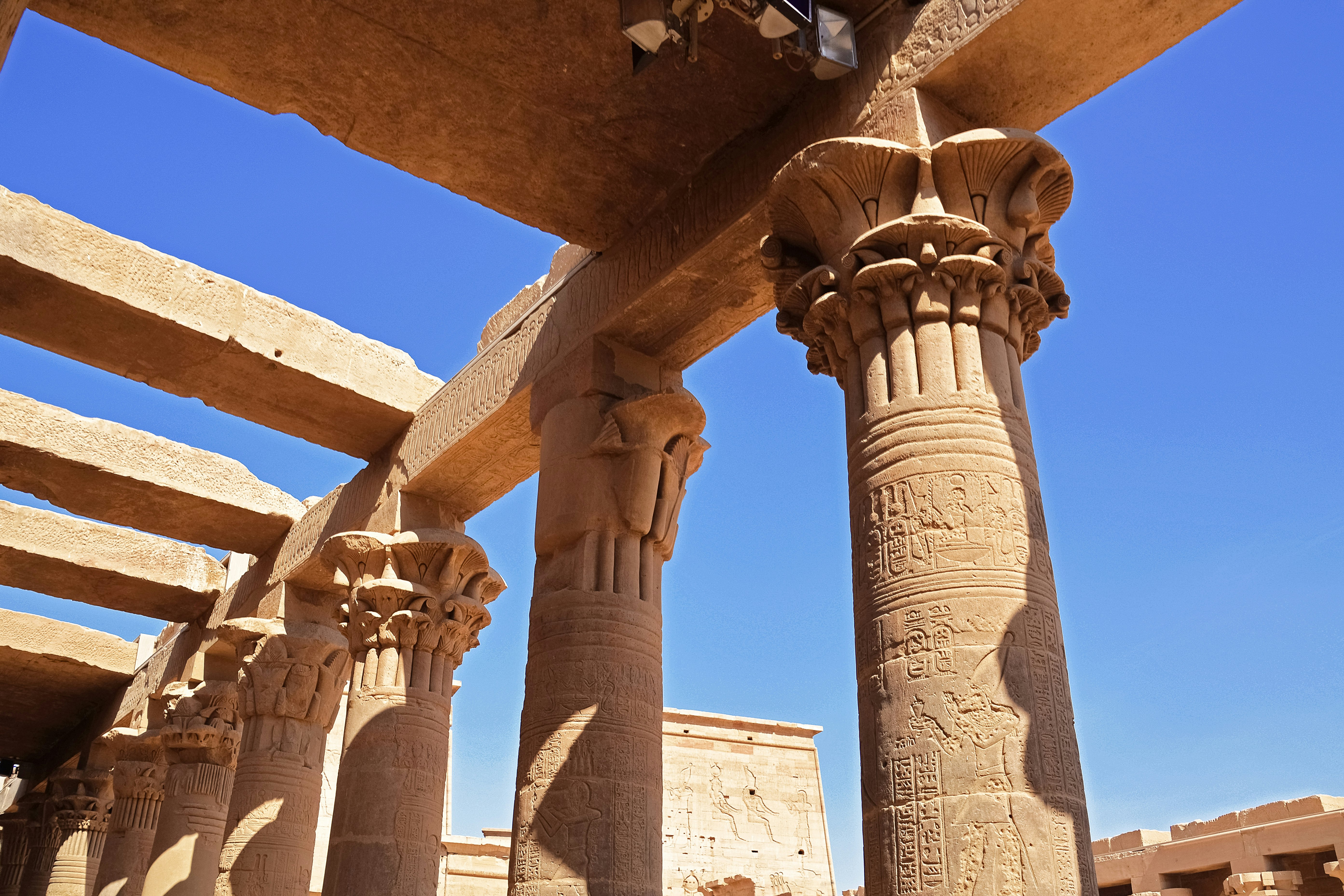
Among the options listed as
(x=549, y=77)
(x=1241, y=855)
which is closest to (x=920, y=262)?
(x=549, y=77)

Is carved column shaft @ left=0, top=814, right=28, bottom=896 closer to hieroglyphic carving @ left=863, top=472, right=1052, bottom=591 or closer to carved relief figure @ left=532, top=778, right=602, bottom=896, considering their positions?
carved relief figure @ left=532, top=778, right=602, bottom=896

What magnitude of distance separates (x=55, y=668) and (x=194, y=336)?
9184 mm

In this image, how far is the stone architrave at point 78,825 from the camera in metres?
17.6

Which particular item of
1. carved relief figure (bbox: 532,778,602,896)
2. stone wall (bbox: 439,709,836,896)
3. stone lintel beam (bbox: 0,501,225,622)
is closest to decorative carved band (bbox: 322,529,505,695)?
carved relief figure (bbox: 532,778,602,896)

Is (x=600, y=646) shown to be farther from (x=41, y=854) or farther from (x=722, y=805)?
(x=722, y=805)

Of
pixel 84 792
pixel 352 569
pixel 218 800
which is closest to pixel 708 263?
pixel 352 569

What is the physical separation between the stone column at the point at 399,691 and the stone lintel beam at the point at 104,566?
4525 mm

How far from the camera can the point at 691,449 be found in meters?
8.21

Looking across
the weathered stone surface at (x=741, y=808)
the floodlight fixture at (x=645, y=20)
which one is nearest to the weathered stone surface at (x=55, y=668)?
the weathered stone surface at (x=741, y=808)

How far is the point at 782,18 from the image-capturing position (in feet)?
17.6

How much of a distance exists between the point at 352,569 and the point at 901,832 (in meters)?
7.01

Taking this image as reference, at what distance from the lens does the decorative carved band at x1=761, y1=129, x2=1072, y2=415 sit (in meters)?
5.09

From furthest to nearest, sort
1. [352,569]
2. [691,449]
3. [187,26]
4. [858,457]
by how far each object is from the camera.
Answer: [352,569] → [691,449] → [187,26] → [858,457]

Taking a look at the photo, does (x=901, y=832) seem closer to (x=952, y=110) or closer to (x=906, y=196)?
(x=906, y=196)
